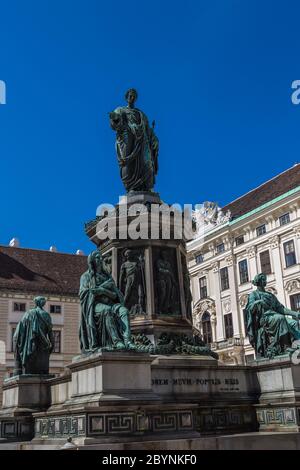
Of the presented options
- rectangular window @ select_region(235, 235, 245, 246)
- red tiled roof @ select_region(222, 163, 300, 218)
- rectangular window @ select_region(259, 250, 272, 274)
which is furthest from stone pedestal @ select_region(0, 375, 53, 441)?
rectangular window @ select_region(235, 235, 245, 246)

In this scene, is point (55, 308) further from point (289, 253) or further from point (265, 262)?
point (289, 253)

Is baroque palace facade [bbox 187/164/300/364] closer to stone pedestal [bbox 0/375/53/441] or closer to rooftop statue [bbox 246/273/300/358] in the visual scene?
rooftop statue [bbox 246/273/300/358]

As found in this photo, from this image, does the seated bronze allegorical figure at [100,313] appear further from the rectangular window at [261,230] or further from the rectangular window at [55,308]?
the rectangular window at [55,308]

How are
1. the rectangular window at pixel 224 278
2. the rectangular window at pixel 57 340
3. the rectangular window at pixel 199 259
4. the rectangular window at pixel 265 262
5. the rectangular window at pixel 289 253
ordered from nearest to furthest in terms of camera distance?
1. the rectangular window at pixel 289 253
2. the rectangular window at pixel 265 262
3. the rectangular window at pixel 57 340
4. the rectangular window at pixel 224 278
5. the rectangular window at pixel 199 259

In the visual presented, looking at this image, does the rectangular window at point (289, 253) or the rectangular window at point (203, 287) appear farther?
the rectangular window at point (203, 287)

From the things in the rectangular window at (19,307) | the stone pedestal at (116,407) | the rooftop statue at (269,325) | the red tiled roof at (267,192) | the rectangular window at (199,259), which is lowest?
the stone pedestal at (116,407)

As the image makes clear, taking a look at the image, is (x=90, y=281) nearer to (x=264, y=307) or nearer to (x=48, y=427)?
(x=48, y=427)

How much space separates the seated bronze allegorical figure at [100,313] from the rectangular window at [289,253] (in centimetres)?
3049

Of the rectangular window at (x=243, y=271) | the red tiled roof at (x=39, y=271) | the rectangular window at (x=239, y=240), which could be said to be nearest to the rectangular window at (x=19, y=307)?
the red tiled roof at (x=39, y=271)

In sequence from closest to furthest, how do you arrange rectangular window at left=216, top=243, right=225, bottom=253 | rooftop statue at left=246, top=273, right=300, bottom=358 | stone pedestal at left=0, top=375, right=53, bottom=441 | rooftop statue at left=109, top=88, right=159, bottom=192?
rooftop statue at left=246, top=273, right=300, bottom=358 < stone pedestal at left=0, top=375, right=53, bottom=441 < rooftop statue at left=109, top=88, right=159, bottom=192 < rectangular window at left=216, top=243, right=225, bottom=253

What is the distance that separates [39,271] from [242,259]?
1673 centimetres

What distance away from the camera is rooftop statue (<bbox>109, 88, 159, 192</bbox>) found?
45.0 ft

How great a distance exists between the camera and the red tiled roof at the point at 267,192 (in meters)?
43.3

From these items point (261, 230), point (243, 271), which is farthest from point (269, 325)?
point (243, 271)
